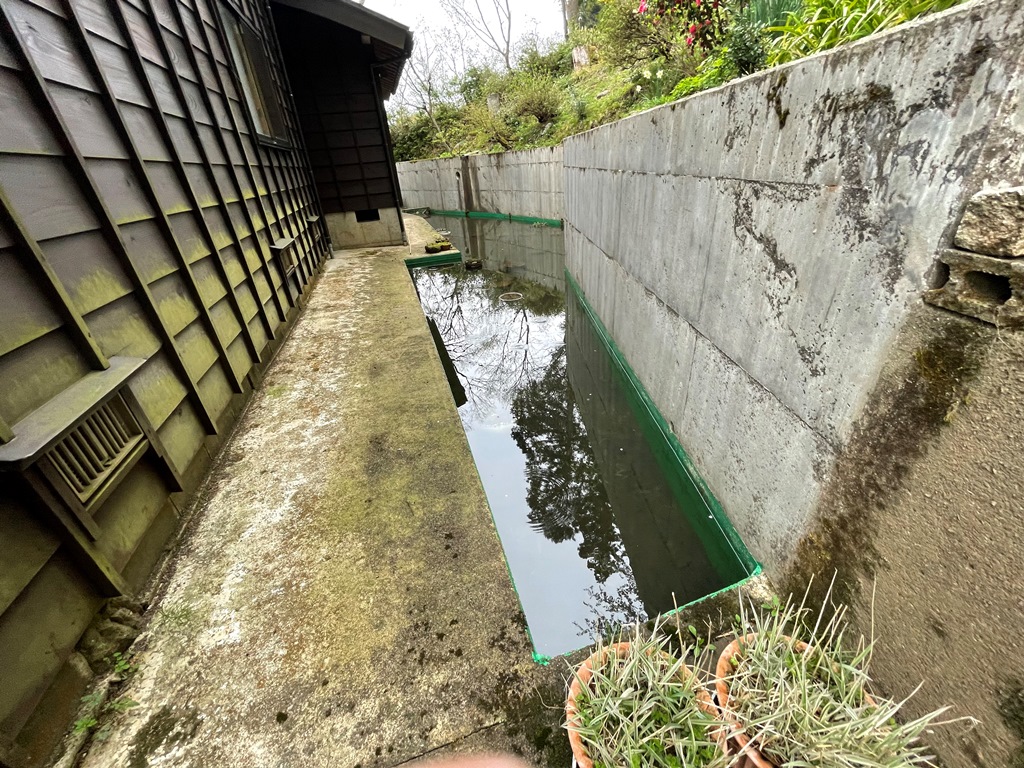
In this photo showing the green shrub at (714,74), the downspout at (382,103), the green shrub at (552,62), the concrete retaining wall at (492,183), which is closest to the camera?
the green shrub at (714,74)

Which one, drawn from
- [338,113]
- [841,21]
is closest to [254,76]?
[338,113]

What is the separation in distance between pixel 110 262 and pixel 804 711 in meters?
2.99

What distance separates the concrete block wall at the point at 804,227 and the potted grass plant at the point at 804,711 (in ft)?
2.05

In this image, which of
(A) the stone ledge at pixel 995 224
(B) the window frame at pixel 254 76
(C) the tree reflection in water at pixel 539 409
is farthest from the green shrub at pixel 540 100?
(A) the stone ledge at pixel 995 224

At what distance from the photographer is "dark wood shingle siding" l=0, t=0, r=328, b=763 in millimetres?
1271

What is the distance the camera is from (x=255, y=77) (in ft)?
16.3

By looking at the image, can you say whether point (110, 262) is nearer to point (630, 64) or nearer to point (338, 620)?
point (338, 620)

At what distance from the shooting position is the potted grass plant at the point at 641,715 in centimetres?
102

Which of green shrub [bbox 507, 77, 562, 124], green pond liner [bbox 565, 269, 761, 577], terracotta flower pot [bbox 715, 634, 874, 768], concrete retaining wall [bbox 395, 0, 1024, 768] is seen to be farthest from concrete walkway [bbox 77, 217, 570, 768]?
green shrub [bbox 507, 77, 562, 124]

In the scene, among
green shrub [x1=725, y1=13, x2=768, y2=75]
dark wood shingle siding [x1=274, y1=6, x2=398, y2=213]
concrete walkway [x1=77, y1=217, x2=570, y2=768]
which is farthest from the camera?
dark wood shingle siding [x1=274, y1=6, x2=398, y2=213]

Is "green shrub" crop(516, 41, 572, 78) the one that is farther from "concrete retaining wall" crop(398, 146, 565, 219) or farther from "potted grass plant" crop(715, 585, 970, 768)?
"potted grass plant" crop(715, 585, 970, 768)

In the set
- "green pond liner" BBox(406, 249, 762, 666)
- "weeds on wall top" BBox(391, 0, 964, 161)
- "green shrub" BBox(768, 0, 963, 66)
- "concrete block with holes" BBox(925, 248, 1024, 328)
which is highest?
Result: "weeds on wall top" BBox(391, 0, 964, 161)

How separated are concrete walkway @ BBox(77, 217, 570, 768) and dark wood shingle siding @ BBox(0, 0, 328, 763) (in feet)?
0.90

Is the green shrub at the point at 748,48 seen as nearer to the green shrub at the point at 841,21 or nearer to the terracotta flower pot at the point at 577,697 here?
the green shrub at the point at 841,21
